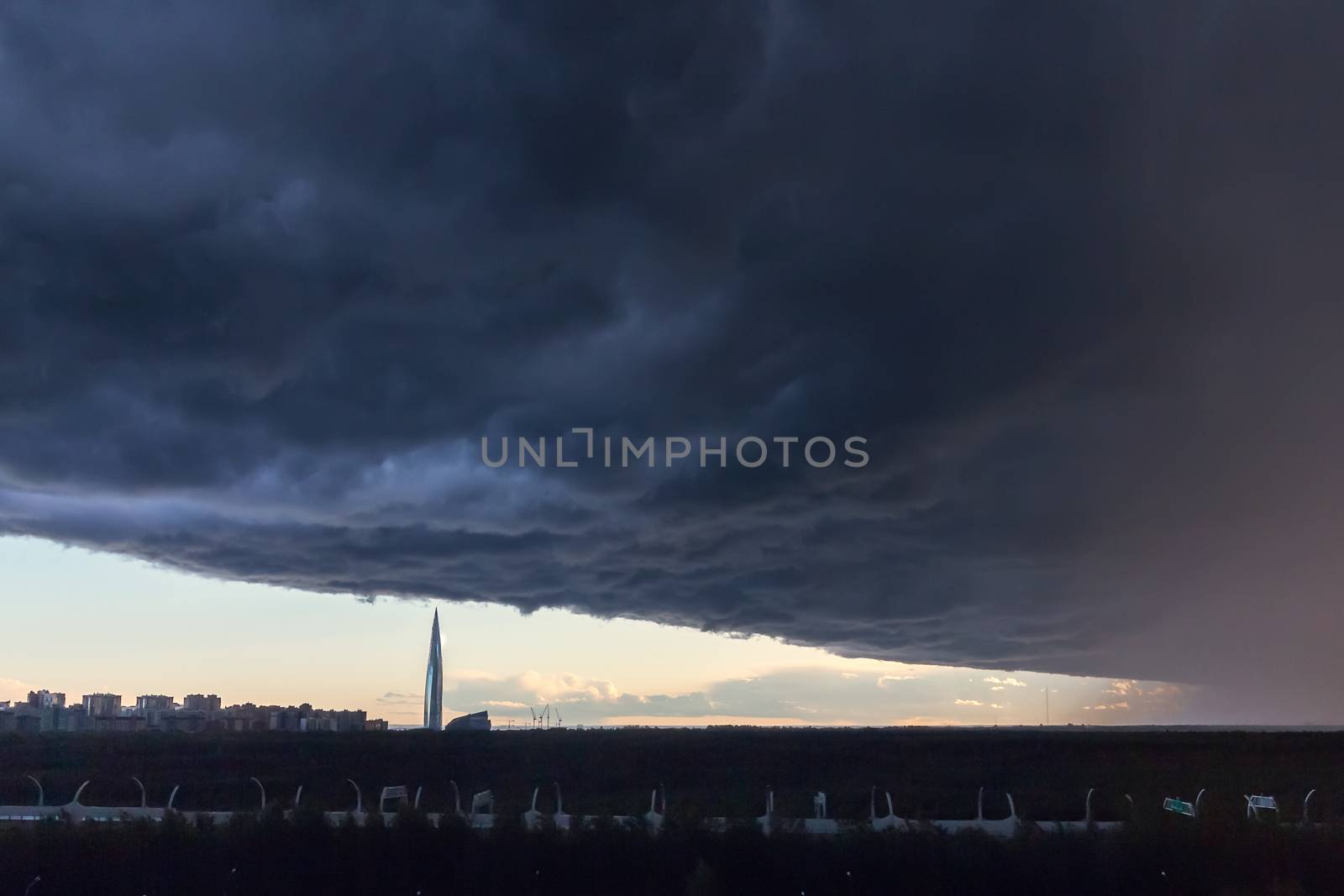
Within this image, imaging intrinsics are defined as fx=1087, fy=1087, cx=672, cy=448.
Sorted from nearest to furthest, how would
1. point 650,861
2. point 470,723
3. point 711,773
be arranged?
point 650,861, point 711,773, point 470,723

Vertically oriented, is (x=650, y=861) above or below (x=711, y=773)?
above

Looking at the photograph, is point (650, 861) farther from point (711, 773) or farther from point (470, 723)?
point (470, 723)

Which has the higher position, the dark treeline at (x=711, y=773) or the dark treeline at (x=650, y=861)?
the dark treeline at (x=650, y=861)

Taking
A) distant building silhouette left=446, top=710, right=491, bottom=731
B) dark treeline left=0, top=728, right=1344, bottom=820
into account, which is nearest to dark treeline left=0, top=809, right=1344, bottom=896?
dark treeline left=0, top=728, right=1344, bottom=820

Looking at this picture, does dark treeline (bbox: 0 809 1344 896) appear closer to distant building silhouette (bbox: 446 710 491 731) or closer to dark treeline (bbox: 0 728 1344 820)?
dark treeline (bbox: 0 728 1344 820)

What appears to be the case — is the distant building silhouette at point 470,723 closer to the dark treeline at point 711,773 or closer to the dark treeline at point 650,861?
the dark treeline at point 711,773

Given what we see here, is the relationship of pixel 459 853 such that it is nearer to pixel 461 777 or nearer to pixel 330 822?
pixel 330 822

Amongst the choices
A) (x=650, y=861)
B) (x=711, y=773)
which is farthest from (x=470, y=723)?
(x=650, y=861)

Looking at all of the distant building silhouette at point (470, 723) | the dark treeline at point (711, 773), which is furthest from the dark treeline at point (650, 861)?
the distant building silhouette at point (470, 723)
